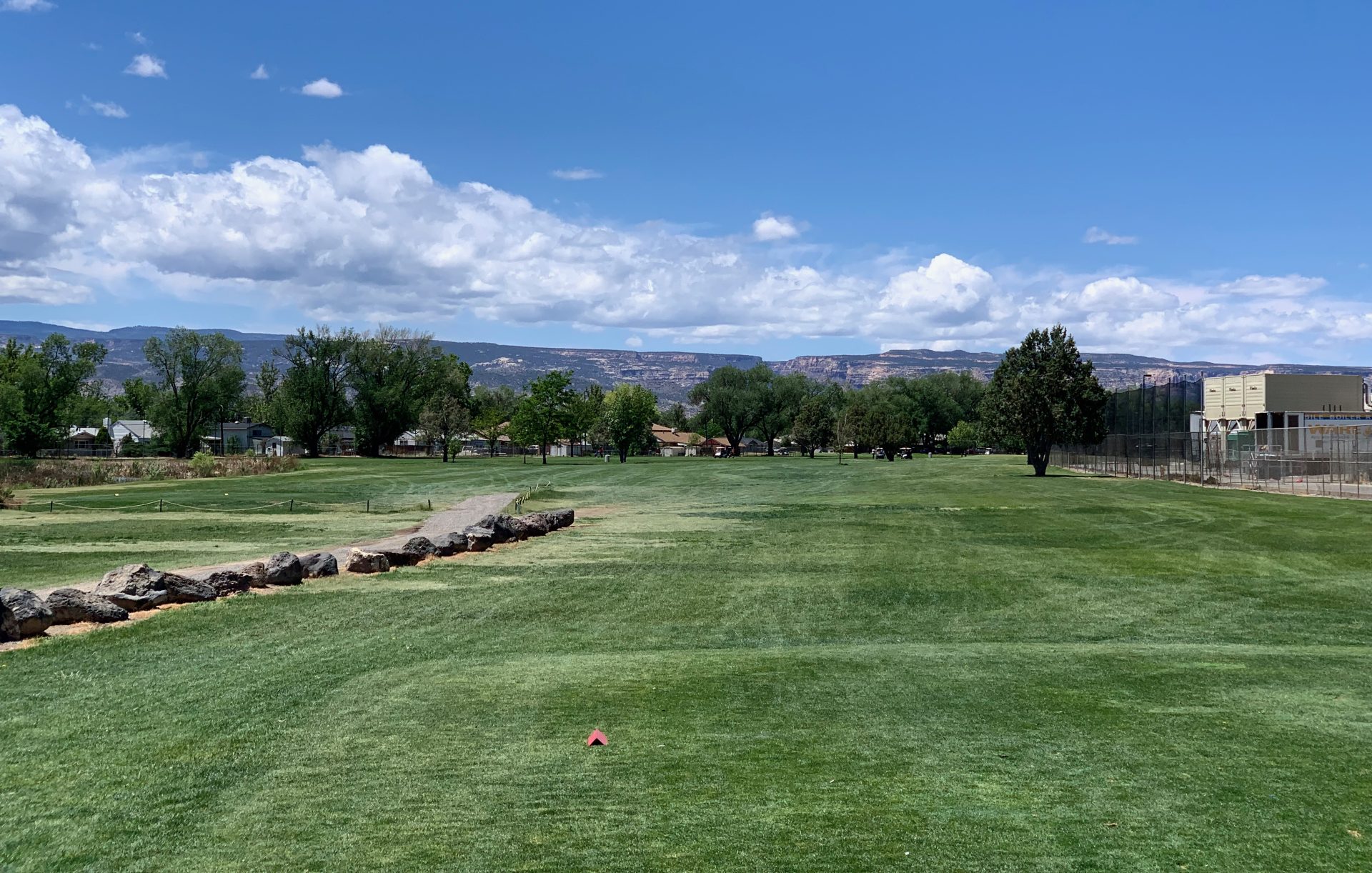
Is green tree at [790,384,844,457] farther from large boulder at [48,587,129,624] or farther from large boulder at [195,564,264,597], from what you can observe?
large boulder at [48,587,129,624]

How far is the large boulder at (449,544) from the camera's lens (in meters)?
20.5

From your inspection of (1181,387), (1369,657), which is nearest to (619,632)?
(1369,657)

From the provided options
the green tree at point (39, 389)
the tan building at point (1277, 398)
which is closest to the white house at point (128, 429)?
the green tree at point (39, 389)

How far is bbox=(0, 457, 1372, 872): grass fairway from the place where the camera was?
5727 mm

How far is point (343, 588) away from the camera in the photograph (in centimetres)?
1577

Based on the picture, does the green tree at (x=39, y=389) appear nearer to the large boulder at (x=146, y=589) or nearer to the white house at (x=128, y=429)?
the white house at (x=128, y=429)

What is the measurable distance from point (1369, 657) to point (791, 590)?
7919 mm

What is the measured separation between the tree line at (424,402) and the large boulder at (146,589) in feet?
193

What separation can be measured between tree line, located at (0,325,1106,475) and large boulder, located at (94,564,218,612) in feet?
193

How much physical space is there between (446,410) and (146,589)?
266 ft

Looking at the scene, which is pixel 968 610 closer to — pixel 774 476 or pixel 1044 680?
pixel 1044 680

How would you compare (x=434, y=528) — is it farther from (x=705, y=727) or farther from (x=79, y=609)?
(x=705, y=727)

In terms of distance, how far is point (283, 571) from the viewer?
15.9m

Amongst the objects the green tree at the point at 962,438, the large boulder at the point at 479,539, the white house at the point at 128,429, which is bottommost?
the green tree at the point at 962,438
